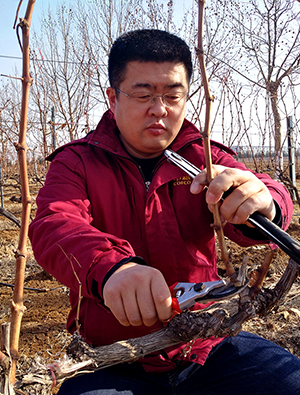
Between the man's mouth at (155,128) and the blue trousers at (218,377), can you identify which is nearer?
the blue trousers at (218,377)

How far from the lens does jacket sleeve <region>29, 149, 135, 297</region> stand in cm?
110

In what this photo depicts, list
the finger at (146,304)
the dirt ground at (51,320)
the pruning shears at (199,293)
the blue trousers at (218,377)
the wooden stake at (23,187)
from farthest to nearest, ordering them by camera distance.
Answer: the dirt ground at (51,320)
the blue trousers at (218,377)
the pruning shears at (199,293)
the finger at (146,304)
the wooden stake at (23,187)

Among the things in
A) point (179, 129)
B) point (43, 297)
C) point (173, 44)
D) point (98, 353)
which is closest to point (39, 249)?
point (98, 353)

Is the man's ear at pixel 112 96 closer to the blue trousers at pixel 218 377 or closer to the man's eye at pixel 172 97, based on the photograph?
the man's eye at pixel 172 97

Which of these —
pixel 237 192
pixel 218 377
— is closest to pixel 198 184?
pixel 237 192

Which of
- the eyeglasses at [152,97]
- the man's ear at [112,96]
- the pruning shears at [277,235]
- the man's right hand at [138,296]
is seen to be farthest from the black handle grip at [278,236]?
the man's ear at [112,96]

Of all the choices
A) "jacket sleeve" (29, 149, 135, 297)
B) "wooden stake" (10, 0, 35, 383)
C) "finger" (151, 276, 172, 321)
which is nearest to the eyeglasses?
"jacket sleeve" (29, 149, 135, 297)

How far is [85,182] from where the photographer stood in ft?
5.35

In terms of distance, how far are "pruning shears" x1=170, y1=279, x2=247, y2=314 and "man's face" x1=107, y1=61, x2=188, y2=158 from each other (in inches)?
31.1

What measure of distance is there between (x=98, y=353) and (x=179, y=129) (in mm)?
1118

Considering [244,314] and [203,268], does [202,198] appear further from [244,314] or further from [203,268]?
[244,314]

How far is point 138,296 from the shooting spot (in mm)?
983

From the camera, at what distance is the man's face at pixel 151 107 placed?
1.58m

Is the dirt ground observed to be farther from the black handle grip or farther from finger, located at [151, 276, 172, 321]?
finger, located at [151, 276, 172, 321]
